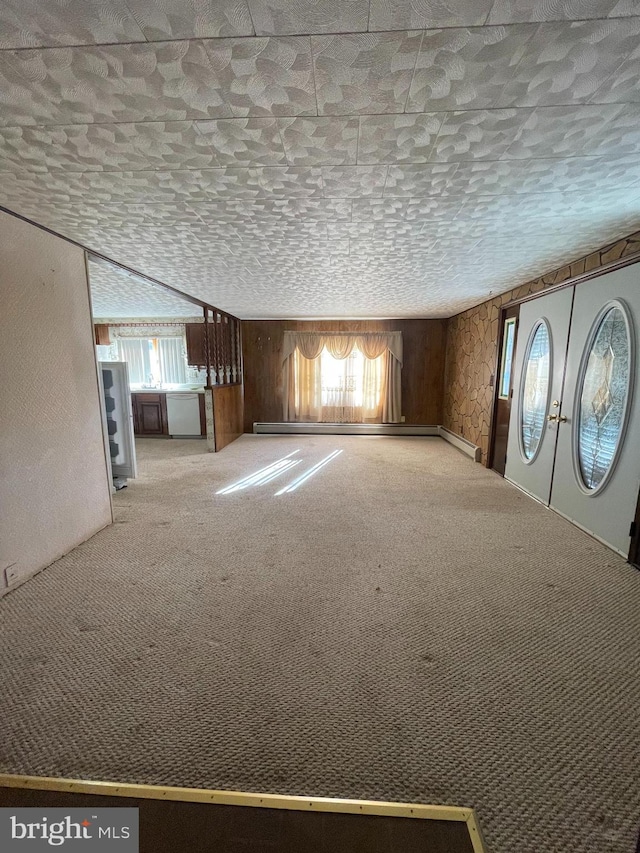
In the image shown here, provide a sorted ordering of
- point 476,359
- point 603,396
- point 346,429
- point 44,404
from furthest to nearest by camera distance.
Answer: point 346,429, point 476,359, point 603,396, point 44,404

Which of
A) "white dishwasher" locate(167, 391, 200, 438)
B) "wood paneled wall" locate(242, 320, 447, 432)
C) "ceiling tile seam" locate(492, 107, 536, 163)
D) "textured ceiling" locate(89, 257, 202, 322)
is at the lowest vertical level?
"white dishwasher" locate(167, 391, 200, 438)

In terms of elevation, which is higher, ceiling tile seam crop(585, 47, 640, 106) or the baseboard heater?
ceiling tile seam crop(585, 47, 640, 106)

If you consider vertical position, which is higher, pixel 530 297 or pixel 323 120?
pixel 323 120

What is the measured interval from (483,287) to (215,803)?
178 inches

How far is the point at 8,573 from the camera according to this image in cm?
193

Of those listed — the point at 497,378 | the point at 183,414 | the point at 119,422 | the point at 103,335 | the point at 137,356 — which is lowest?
the point at 183,414

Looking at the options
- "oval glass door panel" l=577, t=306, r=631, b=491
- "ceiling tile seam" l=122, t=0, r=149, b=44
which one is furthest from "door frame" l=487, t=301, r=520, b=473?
"ceiling tile seam" l=122, t=0, r=149, b=44

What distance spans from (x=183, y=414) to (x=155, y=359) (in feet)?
5.31

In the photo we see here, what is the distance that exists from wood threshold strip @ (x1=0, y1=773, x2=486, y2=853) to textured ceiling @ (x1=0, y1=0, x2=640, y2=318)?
2149 mm

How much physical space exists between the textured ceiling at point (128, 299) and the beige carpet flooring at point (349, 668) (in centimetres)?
254

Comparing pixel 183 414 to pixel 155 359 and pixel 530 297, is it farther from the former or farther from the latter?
pixel 530 297

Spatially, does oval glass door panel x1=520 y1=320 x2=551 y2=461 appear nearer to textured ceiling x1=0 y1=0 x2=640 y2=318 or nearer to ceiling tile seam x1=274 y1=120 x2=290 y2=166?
textured ceiling x1=0 y1=0 x2=640 y2=318

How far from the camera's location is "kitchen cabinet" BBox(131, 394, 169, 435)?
612 cm

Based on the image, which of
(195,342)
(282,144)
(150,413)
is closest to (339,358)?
(195,342)
